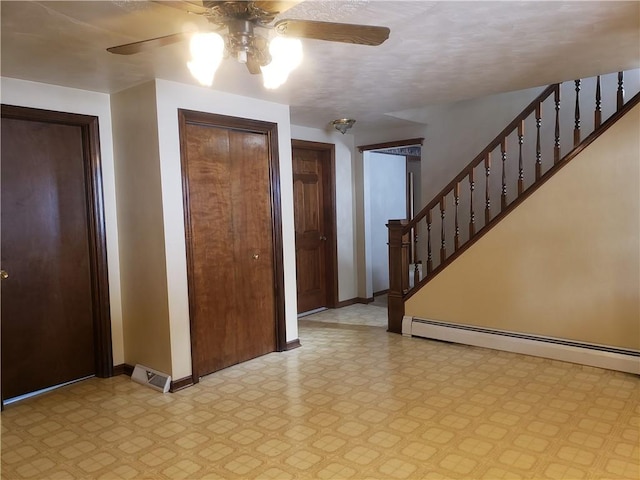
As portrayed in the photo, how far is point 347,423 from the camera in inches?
111

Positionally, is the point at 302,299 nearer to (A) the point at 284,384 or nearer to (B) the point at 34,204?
(A) the point at 284,384

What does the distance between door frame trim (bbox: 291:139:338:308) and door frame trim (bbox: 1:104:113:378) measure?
2.68 m

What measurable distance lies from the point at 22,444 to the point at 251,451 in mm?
1346

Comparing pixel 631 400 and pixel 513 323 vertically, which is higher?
pixel 513 323

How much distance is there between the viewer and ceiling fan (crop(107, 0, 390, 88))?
5.79ft

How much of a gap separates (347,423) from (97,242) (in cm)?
230

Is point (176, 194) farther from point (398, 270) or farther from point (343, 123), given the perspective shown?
point (398, 270)

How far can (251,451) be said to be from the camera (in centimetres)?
254

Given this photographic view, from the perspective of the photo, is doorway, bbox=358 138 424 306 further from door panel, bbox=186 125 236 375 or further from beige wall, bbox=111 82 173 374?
beige wall, bbox=111 82 173 374

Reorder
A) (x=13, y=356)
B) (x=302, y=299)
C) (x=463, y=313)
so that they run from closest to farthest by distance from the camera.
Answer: (x=13, y=356), (x=463, y=313), (x=302, y=299)

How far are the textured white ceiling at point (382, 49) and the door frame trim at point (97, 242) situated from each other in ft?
1.18

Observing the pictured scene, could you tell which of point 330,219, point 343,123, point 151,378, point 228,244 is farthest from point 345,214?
point 151,378

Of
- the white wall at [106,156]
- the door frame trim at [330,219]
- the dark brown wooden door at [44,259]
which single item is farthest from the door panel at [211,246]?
the door frame trim at [330,219]

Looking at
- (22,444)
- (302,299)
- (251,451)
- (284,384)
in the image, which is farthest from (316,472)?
(302,299)
